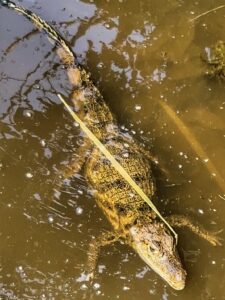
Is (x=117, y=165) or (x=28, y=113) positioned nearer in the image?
(x=117, y=165)

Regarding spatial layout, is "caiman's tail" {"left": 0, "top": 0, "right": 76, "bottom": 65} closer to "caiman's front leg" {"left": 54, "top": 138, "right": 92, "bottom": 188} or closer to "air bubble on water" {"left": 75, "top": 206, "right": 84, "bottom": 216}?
"caiman's front leg" {"left": 54, "top": 138, "right": 92, "bottom": 188}

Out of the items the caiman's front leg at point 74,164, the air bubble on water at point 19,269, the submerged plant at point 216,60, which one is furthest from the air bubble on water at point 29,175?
the submerged plant at point 216,60

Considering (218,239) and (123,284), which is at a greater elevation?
(218,239)

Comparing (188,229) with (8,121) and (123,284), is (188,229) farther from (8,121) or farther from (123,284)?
(8,121)

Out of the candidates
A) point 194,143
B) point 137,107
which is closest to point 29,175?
point 137,107

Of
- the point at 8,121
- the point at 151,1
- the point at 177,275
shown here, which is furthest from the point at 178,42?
the point at 177,275

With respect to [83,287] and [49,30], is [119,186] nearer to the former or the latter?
[83,287]
